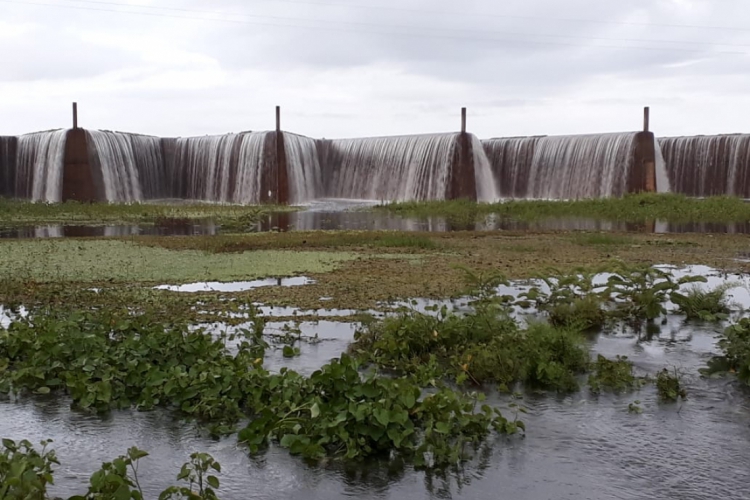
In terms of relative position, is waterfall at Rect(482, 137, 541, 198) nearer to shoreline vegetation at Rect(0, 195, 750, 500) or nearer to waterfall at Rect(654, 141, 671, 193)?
waterfall at Rect(654, 141, 671, 193)

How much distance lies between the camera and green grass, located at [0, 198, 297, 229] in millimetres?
23609

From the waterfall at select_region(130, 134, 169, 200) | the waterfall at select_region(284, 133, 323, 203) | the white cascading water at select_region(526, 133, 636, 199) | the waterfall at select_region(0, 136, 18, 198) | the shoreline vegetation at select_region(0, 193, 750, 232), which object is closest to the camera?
the shoreline vegetation at select_region(0, 193, 750, 232)

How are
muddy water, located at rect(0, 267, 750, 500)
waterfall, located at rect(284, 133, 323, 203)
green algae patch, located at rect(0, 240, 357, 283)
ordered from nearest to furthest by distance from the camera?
muddy water, located at rect(0, 267, 750, 500)
green algae patch, located at rect(0, 240, 357, 283)
waterfall, located at rect(284, 133, 323, 203)

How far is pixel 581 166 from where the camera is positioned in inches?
1369

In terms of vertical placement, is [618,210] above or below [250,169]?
below

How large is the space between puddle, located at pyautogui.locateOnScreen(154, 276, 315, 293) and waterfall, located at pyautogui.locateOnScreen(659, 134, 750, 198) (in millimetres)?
27377

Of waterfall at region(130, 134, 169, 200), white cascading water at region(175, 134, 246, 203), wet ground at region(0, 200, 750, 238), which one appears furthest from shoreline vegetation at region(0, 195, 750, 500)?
waterfall at region(130, 134, 169, 200)

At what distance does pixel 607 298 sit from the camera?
25.7ft

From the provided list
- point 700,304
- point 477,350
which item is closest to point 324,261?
point 700,304

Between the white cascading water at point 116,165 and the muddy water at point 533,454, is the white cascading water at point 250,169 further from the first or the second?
the muddy water at point 533,454

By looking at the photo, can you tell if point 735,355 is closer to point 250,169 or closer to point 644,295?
point 644,295

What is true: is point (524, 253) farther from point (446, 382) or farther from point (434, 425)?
point (434, 425)

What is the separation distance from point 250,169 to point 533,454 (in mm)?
33383

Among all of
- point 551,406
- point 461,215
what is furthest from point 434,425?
point 461,215
